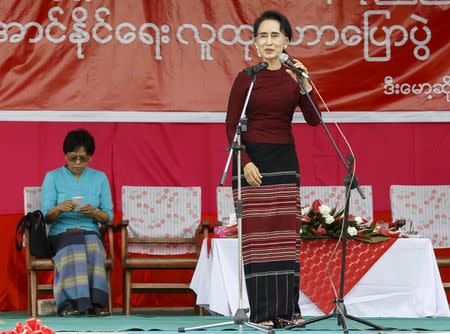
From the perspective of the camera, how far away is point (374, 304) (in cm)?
600

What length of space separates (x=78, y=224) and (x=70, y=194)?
20 centimetres

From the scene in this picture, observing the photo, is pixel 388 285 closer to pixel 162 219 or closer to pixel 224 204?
pixel 224 204

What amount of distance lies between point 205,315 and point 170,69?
69.5 inches

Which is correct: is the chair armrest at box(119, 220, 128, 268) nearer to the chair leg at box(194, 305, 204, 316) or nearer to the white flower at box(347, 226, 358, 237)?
the chair leg at box(194, 305, 204, 316)

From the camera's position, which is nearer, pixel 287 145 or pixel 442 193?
pixel 287 145

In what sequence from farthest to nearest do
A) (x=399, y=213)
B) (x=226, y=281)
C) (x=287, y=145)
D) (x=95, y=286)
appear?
(x=399, y=213) → (x=95, y=286) → (x=226, y=281) → (x=287, y=145)

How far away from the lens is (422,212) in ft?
23.5

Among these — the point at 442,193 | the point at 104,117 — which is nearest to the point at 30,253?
the point at 104,117

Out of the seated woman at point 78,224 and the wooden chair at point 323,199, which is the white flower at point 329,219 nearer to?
the wooden chair at point 323,199

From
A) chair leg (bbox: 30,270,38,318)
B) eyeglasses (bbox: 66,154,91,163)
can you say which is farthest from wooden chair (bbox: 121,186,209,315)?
chair leg (bbox: 30,270,38,318)

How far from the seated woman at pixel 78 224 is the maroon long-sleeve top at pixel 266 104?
86.4 inches

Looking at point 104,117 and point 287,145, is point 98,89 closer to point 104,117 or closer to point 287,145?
point 104,117

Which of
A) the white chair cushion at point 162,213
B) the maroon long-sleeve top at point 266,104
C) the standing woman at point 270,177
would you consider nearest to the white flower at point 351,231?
the standing woman at point 270,177

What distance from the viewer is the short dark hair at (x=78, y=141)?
21.9 feet
